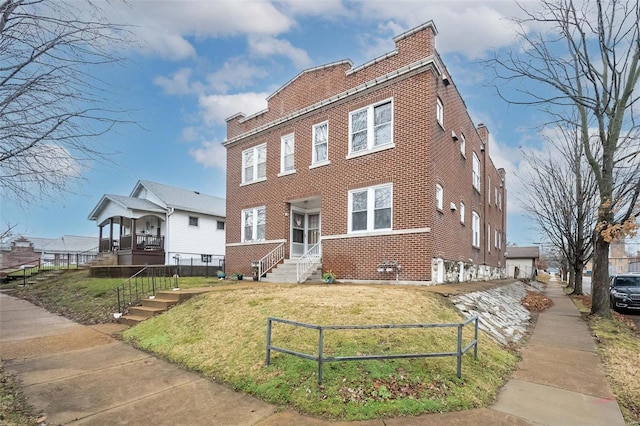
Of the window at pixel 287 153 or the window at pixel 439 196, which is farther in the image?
the window at pixel 287 153

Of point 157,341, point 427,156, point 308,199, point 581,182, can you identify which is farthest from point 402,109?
point 581,182

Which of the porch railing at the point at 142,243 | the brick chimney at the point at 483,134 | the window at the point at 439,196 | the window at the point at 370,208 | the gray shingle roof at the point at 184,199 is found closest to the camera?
the window at the point at 370,208

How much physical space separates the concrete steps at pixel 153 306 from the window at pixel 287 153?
771 centimetres

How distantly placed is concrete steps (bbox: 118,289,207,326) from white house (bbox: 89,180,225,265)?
13333 millimetres

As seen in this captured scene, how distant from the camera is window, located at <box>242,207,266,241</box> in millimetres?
17375

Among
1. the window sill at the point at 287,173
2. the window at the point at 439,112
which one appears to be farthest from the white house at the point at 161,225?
the window at the point at 439,112

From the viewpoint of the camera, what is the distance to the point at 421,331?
248 inches

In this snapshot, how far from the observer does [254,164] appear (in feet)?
59.3

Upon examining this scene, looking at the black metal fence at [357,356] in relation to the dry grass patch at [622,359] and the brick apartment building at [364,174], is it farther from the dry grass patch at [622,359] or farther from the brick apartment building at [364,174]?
the brick apartment building at [364,174]

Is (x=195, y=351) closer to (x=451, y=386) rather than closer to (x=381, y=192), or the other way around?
(x=451, y=386)

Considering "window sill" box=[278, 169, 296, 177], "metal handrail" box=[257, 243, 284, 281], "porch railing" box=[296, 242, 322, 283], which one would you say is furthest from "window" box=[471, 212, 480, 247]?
"metal handrail" box=[257, 243, 284, 281]

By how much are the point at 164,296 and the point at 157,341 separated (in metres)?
3.36

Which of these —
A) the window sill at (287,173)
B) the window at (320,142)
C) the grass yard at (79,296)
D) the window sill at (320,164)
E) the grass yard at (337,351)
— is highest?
the window at (320,142)

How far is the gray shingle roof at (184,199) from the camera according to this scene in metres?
26.3
